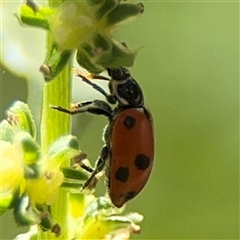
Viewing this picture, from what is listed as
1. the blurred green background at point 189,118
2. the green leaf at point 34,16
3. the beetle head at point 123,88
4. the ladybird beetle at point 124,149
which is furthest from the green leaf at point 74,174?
the blurred green background at point 189,118

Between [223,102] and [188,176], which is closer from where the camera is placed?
[188,176]

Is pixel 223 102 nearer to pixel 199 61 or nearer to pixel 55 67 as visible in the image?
pixel 199 61

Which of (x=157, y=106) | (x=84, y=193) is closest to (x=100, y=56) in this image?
(x=84, y=193)

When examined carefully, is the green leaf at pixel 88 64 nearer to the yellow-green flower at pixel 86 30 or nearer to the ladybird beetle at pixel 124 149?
the yellow-green flower at pixel 86 30

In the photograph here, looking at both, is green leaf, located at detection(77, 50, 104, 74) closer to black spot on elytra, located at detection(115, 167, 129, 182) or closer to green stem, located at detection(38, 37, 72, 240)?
green stem, located at detection(38, 37, 72, 240)

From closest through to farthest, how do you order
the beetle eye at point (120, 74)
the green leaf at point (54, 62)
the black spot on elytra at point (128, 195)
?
the green leaf at point (54, 62)
the black spot on elytra at point (128, 195)
the beetle eye at point (120, 74)

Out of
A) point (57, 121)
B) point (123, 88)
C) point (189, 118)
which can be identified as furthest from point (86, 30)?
point (189, 118)

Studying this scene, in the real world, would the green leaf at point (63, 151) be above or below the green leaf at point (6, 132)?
below

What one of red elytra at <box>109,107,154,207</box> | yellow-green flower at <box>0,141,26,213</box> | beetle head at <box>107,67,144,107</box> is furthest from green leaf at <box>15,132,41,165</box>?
beetle head at <box>107,67,144,107</box>
